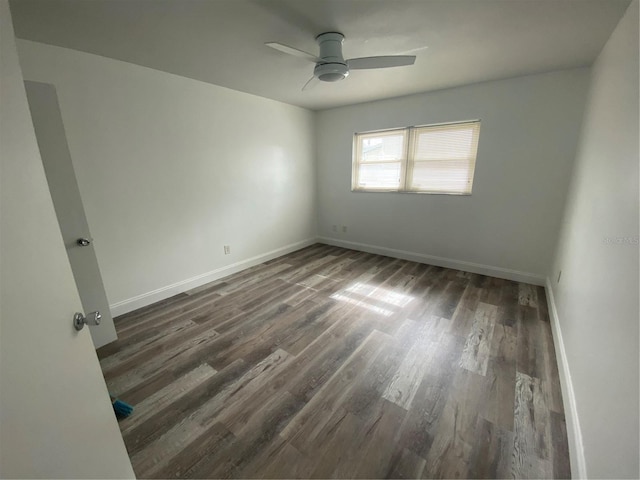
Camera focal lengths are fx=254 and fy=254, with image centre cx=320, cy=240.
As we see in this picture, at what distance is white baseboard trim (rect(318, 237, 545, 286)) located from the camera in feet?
10.4

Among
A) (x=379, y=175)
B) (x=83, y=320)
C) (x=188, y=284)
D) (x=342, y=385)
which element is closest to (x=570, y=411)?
(x=342, y=385)

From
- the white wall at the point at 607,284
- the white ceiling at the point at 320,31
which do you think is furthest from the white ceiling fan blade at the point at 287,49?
the white wall at the point at 607,284

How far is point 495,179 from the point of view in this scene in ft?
10.3

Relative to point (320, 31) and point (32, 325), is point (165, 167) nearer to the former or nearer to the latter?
point (320, 31)

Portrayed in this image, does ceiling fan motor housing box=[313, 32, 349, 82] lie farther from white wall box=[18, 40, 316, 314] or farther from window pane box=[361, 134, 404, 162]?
window pane box=[361, 134, 404, 162]

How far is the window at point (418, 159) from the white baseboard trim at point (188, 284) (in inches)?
73.5

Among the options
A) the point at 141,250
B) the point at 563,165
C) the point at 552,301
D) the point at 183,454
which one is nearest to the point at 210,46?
the point at 141,250

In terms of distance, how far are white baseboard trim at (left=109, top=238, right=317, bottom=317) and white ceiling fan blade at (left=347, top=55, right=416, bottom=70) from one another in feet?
9.26

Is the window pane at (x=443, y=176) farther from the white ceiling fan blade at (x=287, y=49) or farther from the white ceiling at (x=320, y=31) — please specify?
the white ceiling fan blade at (x=287, y=49)

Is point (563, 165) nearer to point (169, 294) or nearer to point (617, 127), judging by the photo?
point (617, 127)

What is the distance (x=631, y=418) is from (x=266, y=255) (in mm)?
3779

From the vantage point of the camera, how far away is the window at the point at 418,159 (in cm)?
331

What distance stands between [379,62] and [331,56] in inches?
14.8

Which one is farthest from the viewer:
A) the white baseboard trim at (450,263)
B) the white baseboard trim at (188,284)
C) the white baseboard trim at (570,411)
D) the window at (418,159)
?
the window at (418,159)
